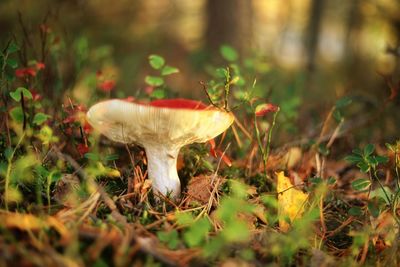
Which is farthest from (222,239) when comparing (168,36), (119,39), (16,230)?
(168,36)

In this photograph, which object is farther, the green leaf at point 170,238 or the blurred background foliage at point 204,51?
the blurred background foliage at point 204,51

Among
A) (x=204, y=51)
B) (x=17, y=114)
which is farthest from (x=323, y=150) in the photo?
(x=204, y=51)

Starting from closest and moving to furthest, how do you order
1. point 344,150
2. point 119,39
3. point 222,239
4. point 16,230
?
point 222,239, point 16,230, point 344,150, point 119,39

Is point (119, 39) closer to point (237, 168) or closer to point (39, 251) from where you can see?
point (237, 168)

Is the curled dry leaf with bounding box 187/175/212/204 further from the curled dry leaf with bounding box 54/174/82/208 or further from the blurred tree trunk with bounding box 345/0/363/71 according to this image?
the blurred tree trunk with bounding box 345/0/363/71

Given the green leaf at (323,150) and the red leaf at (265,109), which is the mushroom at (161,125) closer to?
the red leaf at (265,109)

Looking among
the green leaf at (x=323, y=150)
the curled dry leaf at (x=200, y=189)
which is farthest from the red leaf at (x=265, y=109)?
the green leaf at (x=323, y=150)
